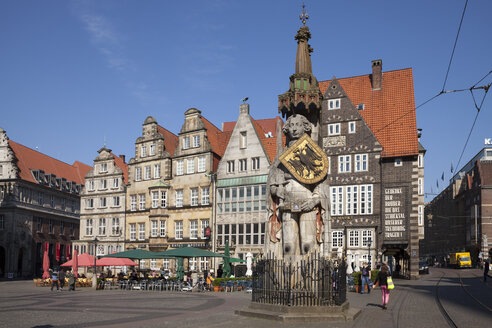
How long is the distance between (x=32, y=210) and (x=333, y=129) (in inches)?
1368

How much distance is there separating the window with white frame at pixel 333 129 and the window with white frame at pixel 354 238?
7.79 meters

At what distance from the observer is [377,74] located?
42.3 meters

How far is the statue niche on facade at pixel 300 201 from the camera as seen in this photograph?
583 inches

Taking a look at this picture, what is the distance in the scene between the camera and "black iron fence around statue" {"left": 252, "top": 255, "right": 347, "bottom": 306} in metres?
13.7

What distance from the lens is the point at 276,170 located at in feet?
51.1

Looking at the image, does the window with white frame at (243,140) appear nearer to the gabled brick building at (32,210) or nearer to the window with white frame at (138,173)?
the window with white frame at (138,173)

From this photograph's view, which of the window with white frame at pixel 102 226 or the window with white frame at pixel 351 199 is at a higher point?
the window with white frame at pixel 351 199

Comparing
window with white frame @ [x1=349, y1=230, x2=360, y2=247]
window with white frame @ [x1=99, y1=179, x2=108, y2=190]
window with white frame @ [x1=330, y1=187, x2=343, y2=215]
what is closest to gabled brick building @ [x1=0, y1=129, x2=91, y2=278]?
window with white frame @ [x1=99, y1=179, x2=108, y2=190]

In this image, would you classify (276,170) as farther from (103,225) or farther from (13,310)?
Answer: (103,225)

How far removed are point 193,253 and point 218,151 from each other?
683 inches

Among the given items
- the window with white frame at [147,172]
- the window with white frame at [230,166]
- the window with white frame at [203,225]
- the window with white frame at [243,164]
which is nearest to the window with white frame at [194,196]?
the window with white frame at [203,225]

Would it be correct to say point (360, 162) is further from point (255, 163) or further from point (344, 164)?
point (255, 163)

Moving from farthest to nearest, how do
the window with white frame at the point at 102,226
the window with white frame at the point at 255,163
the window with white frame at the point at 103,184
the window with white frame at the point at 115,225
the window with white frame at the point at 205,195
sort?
the window with white frame at the point at 103,184, the window with white frame at the point at 102,226, the window with white frame at the point at 115,225, the window with white frame at the point at 205,195, the window with white frame at the point at 255,163

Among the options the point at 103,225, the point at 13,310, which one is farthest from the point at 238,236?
the point at 13,310
